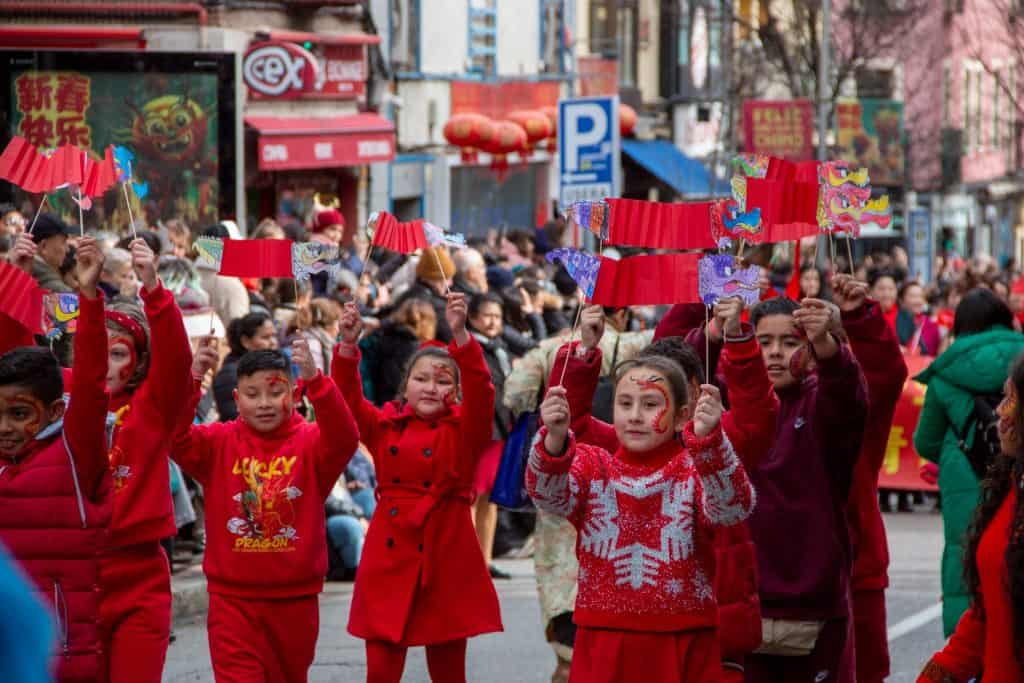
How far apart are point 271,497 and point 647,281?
4.68 ft

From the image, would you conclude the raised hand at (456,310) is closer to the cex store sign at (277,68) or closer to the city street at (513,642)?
the city street at (513,642)

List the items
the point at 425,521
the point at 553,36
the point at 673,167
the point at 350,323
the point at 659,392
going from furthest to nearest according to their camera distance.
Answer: the point at 673,167 < the point at 553,36 < the point at 425,521 < the point at 350,323 < the point at 659,392

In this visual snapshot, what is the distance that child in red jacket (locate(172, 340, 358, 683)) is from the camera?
20.5ft

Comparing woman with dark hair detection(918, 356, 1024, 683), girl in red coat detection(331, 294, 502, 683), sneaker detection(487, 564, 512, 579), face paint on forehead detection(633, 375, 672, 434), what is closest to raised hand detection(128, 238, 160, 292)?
girl in red coat detection(331, 294, 502, 683)

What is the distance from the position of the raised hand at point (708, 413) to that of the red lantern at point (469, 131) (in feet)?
71.4

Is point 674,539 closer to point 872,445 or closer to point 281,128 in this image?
point 872,445

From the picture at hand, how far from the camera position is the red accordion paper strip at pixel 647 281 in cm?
581

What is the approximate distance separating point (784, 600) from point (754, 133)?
2453cm

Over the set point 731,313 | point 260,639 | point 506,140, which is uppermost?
point 506,140

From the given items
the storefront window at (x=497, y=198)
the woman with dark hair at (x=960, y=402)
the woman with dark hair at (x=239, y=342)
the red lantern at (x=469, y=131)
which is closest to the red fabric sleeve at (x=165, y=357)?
the woman with dark hair at (x=960, y=402)

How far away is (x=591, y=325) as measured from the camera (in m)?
5.76

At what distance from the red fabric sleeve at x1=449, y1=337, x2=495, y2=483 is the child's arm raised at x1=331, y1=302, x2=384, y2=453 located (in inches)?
12.3

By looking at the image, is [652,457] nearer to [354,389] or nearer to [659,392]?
[659,392]

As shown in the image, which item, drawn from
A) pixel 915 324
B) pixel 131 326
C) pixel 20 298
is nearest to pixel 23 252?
pixel 20 298
